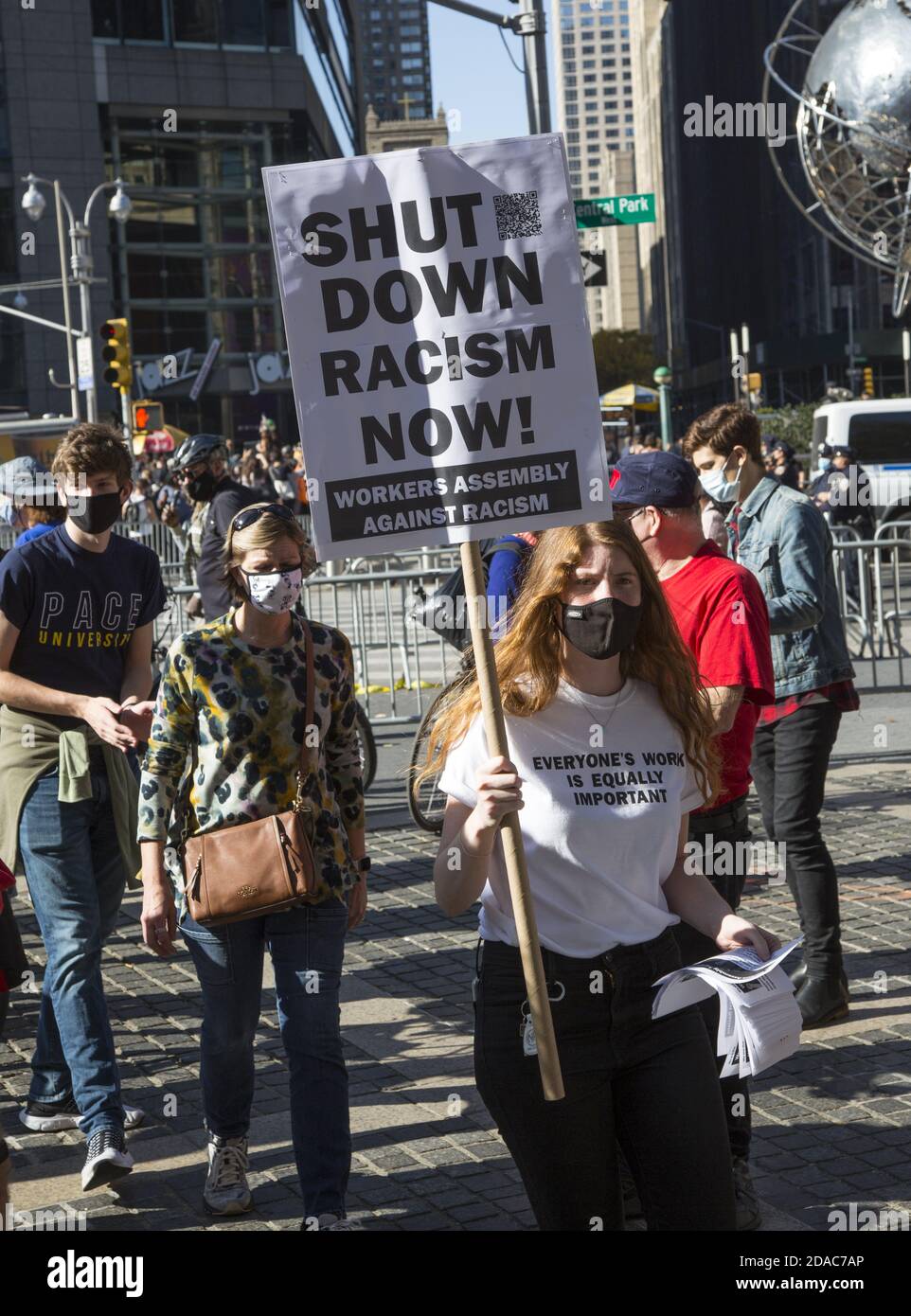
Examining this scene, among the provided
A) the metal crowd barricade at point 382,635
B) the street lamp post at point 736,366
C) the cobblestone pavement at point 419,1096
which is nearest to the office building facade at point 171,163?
the street lamp post at point 736,366

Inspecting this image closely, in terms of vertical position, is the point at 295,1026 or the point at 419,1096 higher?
the point at 295,1026

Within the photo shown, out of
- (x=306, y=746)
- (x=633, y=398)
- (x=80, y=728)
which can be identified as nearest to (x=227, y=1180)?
(x=306, y=746)

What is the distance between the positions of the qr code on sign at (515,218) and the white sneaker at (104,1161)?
2.86 m

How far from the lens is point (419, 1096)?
543 cm

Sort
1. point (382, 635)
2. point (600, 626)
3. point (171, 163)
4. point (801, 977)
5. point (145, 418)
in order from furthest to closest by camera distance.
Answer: point (171, 163)
point (145, 418)
point (382, 635)
point (801, 977)
point (600, 626)

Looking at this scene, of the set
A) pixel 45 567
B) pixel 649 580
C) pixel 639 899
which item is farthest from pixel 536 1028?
pixel 45 567

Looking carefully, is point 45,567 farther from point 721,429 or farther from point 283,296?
point 721,429

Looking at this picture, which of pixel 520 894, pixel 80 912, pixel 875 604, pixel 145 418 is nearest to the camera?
pixel 520 894

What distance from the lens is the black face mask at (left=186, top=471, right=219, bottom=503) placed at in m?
8.75

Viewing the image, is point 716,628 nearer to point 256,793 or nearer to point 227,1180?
point 256,793

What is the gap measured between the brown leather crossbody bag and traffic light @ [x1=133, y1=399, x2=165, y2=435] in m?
28.9

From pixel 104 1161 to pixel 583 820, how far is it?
2.23 m

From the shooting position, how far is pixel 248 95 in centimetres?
5581
